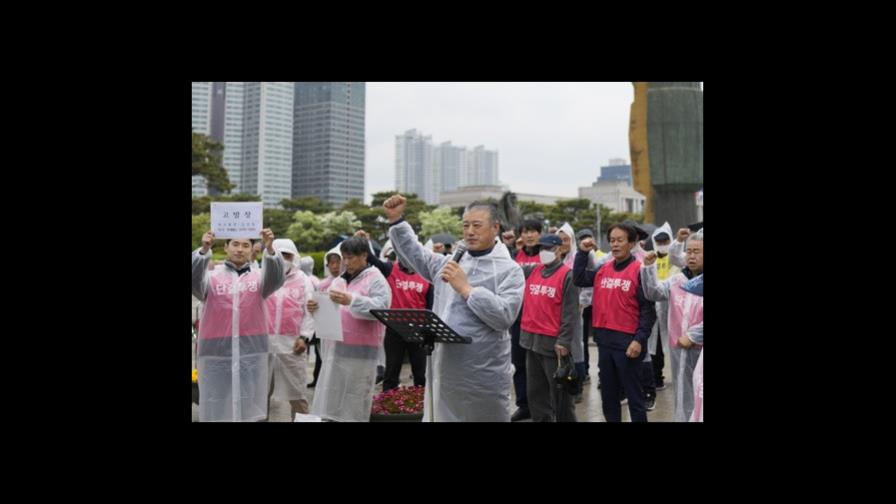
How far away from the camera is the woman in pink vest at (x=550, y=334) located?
4.99 metres

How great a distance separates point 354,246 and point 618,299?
1.98m

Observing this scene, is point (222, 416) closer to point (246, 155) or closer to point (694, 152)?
point (694, 152)

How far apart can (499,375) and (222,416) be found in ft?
7.24

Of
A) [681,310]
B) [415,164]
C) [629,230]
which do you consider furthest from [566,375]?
[415,164]

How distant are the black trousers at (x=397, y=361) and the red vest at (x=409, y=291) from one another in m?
0.41

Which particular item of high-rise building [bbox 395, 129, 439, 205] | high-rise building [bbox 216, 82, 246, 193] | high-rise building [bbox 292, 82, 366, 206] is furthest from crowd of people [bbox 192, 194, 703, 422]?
high-rise building [bbox 395, 129, 439, 205]

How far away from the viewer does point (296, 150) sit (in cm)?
5900

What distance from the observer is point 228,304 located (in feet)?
15.5

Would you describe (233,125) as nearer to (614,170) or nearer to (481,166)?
(481,166)

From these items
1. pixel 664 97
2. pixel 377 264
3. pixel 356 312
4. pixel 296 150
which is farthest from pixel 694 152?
pixel 296 150

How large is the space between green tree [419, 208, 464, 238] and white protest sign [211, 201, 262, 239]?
38547mm

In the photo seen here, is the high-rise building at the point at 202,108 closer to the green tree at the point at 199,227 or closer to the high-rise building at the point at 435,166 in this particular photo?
the green tree at the point at 199,227

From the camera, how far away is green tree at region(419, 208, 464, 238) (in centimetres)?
4366

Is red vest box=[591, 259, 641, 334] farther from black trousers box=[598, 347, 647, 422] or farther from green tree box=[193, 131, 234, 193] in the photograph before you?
green tree box=[193, 131, 234, 193]
